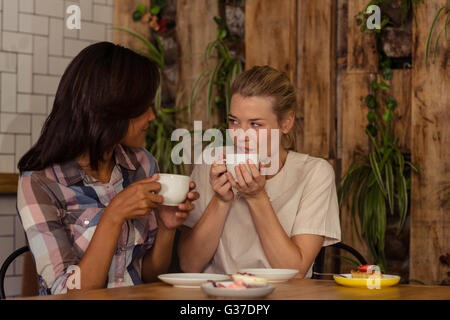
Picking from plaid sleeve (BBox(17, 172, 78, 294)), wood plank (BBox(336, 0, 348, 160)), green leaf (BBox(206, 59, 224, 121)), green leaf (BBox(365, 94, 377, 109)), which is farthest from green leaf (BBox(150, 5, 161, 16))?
plaid sleeve (BBox(17, 172, 78, 294))

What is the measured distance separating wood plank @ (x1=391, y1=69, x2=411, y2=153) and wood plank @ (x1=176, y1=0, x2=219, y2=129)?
3.16 feet

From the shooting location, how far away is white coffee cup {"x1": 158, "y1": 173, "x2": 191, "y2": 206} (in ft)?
5.06

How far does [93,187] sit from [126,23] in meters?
1.84

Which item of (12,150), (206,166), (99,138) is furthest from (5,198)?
(99,138)

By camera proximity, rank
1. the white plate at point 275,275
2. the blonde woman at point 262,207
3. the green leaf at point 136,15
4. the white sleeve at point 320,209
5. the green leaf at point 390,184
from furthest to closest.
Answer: the green leaf at point 136,15, the green leaf at point 390,184, the white sleeve at point 320,209, the blonde woman at point 262,207, the white plate at point 275,275

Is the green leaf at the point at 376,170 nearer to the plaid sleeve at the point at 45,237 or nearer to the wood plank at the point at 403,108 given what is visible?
the wood plank at the point at 403,108

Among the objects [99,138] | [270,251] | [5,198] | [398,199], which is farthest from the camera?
[5,198]

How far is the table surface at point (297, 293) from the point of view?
4.09ft

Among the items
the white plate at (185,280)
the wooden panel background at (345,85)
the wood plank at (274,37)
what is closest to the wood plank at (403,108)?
the wooden panel background at (345,85)

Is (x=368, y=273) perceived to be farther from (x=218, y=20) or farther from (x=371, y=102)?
(x=218, y=20)

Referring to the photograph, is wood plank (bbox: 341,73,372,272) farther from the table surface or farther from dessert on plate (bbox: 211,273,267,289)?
dessert on plate (bbox: 211,273,267,289)

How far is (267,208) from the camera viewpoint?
194cm
